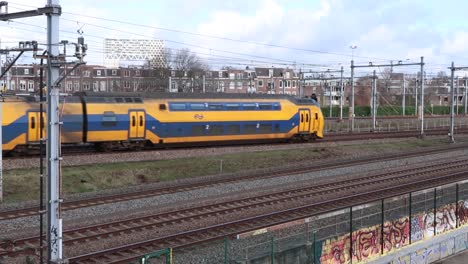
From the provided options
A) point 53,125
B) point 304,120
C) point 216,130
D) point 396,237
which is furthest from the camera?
point 304,120

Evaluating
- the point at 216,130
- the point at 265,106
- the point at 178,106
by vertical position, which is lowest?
the point at 216,130

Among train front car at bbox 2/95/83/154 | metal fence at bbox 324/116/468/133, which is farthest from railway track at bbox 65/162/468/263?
metal fence at bbox 324/116/468/133

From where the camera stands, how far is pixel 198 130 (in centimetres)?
3631

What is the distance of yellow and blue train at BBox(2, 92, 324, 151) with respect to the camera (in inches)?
1114

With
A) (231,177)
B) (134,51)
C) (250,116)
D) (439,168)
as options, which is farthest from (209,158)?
(134,51)

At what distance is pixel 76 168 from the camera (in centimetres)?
2698

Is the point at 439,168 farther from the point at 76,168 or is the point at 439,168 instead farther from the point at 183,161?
the point at 76,168

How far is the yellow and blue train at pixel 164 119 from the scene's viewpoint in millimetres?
28297

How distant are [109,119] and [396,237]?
65.9ft

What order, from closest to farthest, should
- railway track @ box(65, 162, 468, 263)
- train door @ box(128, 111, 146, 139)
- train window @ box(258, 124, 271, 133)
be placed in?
railway track @ box(65, 162, 468, 263) → train door @ box(128, 111, 146, 139) → train window @ box(258, 124, 271, 133)

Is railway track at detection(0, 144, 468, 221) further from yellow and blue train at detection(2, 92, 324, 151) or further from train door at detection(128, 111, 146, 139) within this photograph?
train door at detection(128, 111, 146, 139)

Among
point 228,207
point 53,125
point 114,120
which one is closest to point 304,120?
point 114,120

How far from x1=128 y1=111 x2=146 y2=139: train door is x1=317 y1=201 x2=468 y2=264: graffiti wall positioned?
65.2 feet

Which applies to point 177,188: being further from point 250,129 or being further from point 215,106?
point 250,129
